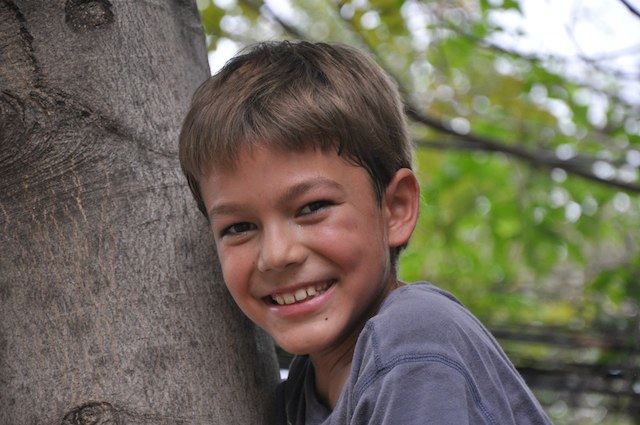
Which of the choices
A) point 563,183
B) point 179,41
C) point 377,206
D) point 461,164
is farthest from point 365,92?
point 563,183

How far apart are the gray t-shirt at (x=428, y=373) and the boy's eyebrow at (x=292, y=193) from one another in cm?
22

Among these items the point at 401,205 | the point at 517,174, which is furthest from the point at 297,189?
the point at 517,174

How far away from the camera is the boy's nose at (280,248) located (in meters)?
1.54

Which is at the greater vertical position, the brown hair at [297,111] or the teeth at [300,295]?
the brown hair at [297,111]

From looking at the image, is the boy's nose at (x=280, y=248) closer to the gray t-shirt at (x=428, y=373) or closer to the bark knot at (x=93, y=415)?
the gray t-shirt at (x=428, y=373)

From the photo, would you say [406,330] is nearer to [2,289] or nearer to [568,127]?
[2,289]

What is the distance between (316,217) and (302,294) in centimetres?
14

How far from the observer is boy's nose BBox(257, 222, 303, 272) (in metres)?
1.54

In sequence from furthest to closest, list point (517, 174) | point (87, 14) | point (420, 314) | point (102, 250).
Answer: point (517, 174) < point (87, 14) < point (102, 250) < point (420, 314)

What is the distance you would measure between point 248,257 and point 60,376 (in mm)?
358

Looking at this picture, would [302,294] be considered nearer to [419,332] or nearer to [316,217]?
[316,217]

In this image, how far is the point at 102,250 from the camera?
1.52 meters

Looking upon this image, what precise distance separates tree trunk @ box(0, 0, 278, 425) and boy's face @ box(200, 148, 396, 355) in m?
0.07

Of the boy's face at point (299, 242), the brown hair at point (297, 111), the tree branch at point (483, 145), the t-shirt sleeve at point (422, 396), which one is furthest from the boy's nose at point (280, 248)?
the tree branch at point (483, 145)
